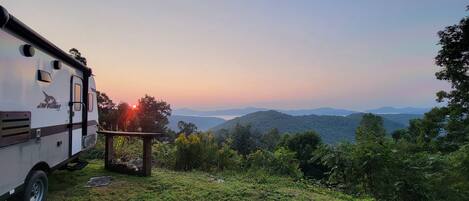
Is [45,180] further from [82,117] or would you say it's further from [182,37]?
[182,37]

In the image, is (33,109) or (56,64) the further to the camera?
(56,64)

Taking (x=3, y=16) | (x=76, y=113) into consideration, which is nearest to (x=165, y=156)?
(x=76, y=113)

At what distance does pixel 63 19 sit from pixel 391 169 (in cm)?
837

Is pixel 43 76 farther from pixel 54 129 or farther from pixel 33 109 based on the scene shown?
pixel 54 129

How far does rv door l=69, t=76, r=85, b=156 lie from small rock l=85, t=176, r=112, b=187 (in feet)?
2.22

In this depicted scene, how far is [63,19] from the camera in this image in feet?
26.3

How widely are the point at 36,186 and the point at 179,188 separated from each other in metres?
2.49

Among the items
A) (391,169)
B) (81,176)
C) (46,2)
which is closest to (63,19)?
(46,2)

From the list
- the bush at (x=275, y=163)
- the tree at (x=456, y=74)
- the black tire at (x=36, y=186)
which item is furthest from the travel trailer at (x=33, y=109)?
the tree at (x=456, y=74)

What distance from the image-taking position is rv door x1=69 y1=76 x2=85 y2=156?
226 inches

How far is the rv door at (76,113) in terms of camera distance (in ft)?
18.9

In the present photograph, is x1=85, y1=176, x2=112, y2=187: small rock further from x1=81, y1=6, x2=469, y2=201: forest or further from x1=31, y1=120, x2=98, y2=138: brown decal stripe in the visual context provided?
x1=81, y1=6, x2=469, y2=201: forest

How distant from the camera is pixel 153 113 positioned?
A: 43.0m

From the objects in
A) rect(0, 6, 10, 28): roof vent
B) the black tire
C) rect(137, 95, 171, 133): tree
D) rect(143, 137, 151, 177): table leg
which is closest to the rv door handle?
the black tire
